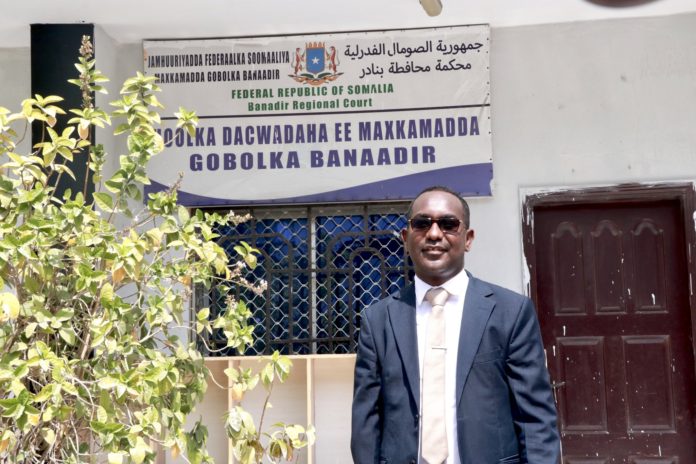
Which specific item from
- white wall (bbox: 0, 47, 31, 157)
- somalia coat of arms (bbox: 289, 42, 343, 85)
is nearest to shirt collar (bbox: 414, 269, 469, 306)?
somalia coat of arms (bbox: 289, 42, 343, 85)

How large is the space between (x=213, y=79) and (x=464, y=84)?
145 centimetres

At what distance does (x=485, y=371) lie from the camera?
2346 mm

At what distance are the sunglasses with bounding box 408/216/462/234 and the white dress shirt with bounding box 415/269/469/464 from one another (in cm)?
14

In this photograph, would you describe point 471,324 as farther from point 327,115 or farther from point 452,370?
point 327,115

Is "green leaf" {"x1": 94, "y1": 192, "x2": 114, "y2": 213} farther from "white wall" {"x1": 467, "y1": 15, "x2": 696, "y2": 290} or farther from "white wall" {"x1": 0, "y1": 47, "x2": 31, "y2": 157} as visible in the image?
"white wall" {"x1": 0, "y1": 47, "x2": 31, "y2": 157}

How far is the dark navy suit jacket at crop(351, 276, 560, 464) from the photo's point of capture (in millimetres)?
2293

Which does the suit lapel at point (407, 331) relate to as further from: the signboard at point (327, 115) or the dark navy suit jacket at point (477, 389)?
the signboard at point (327, 115)

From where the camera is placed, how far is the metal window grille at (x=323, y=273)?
16.2 feet

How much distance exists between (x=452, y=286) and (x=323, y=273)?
2.55m

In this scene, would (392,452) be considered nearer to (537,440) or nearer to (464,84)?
(537,440)

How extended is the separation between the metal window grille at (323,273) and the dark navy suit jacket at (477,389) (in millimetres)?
2448

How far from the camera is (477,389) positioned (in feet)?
7.63

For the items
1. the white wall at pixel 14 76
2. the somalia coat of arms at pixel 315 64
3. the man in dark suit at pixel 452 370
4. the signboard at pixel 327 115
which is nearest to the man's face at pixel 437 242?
the man in dark suit at pixel 452 370

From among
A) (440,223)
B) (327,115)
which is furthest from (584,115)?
(440,223)
